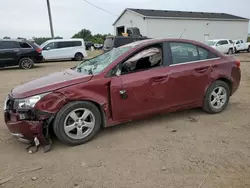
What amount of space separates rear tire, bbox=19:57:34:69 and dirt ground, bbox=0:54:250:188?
1015 centimetres

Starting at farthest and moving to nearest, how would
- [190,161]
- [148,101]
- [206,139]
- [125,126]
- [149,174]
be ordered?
[125,126] → [148,101] → [206,139] → [190,161] → [149,174]

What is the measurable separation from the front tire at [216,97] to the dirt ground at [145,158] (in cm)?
31

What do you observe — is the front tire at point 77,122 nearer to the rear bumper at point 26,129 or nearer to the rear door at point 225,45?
the rear bumper at point 26,129

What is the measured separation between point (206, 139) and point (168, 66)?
52.7 inches

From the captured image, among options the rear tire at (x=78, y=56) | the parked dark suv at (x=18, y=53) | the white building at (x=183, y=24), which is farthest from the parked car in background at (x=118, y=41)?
the white building at (x=183, y=24)

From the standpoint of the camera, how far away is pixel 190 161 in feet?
10.2

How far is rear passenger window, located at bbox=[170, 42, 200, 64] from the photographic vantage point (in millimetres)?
4301

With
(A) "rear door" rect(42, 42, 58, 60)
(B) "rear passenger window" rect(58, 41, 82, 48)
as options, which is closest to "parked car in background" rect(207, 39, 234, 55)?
(B) "rear passenger window" rect(58, 41, 82, 48)

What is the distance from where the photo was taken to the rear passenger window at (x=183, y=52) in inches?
169

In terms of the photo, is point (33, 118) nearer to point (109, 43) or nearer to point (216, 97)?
point (216, 97)

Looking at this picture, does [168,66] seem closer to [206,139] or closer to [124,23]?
[206,139]

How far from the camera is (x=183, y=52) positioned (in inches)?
174

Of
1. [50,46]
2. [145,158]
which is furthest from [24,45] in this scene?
[145,158]

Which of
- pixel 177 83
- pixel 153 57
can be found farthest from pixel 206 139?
pixel 153 57
